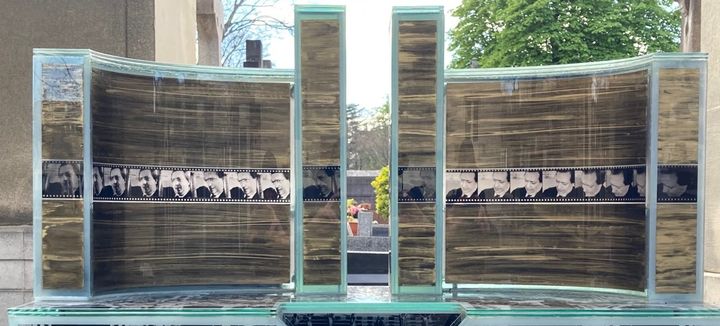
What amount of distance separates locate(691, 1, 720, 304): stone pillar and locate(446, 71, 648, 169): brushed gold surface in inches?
63.9

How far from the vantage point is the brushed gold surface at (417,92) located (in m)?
5.21

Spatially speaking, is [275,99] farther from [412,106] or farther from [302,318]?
[302,318]

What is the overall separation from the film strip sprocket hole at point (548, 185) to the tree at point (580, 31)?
563 inches

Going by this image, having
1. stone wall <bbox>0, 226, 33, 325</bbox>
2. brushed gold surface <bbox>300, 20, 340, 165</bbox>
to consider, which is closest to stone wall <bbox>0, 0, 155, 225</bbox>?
stone wall <bbox>0, 226, 33, 325</bbox>

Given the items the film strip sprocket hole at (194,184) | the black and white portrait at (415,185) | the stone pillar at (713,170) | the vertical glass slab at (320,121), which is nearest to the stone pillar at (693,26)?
the stone pillar at (713,170)

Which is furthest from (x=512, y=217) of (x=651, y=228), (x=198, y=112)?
A: (x=198, y=112)

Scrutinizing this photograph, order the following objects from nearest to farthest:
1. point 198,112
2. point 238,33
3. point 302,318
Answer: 1. point 302,318
2. point 198,112
3. point 238,33

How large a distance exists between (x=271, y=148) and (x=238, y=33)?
20.7 metres

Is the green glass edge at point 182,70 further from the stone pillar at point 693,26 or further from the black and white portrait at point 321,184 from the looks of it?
the stone pillar at point 693,26

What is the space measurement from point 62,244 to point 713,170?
6.11 meters

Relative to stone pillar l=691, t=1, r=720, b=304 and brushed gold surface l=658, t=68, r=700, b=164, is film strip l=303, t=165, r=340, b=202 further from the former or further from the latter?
stone pillar l=691, t=1, r=720, b=304

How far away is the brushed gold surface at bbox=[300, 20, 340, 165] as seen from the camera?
523cm

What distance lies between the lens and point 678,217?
200 inches

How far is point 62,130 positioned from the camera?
5043mm
